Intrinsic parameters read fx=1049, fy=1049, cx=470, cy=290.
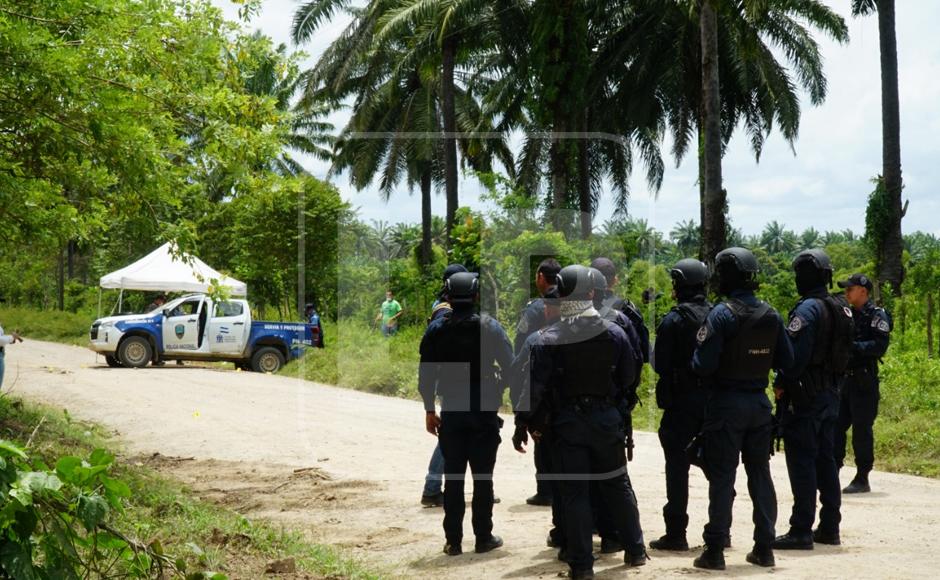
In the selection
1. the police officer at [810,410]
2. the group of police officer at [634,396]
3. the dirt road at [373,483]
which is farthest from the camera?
the police officer at [810,410]

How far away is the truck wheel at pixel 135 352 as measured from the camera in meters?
22.3

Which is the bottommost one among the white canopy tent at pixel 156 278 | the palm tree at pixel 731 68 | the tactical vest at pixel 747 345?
the tactical vest at pixel 747 345

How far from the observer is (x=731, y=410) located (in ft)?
20.9

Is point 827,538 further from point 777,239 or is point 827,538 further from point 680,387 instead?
point 777,239

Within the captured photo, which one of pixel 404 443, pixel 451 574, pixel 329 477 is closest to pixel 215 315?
pixel 404 443

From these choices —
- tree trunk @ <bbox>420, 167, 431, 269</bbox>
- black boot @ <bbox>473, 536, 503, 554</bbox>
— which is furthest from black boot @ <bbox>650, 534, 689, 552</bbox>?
tree trunk @ <bbox>420, 167, 431, 269</bbox>

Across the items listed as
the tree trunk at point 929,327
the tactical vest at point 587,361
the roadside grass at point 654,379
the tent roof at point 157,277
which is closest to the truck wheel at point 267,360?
the roadside grass at point 654,379

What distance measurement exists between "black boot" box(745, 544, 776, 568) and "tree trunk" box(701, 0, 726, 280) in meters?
12.2

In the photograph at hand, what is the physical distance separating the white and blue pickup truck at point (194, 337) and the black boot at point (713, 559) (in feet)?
56.8

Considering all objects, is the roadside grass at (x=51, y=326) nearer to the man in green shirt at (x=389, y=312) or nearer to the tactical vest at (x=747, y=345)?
the man in green shirt at (x=389, y=312)

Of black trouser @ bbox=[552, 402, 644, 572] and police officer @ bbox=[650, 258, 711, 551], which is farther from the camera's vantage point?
police officer @ bbox=[650, 258, 711, 551]

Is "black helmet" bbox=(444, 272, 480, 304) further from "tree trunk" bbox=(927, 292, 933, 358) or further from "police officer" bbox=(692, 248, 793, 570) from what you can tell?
"tree trunk" bbox=(927, 292, 933, 358)

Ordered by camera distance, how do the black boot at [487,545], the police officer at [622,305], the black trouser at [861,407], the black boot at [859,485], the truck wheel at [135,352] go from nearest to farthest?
the black boot at [487,545] < the police officer at [622,305] < the black trouser at [861,407] < the black boot at [859,485] < the truck wheel at [135,352]

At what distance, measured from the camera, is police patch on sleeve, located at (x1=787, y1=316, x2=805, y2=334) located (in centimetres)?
699
